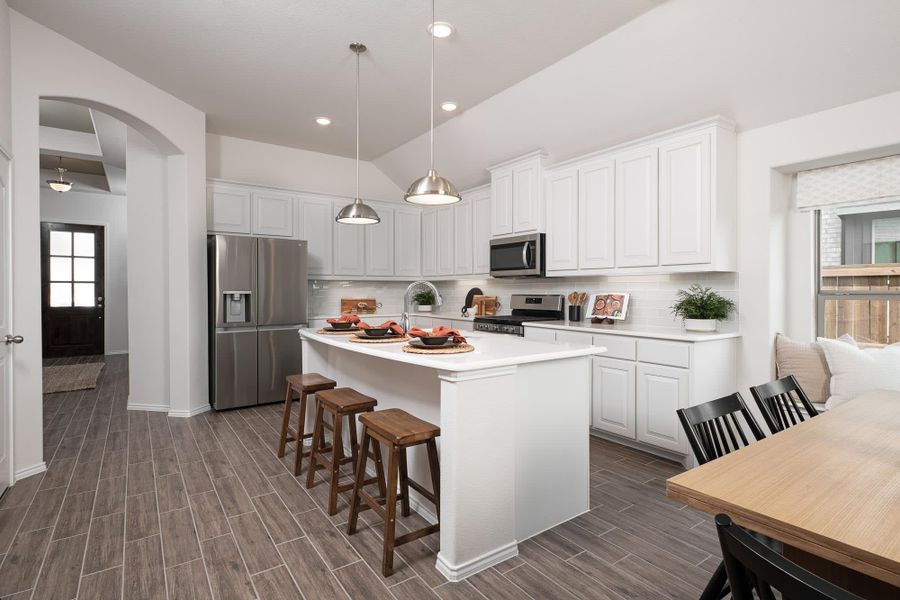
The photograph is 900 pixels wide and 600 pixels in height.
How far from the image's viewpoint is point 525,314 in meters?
5.27

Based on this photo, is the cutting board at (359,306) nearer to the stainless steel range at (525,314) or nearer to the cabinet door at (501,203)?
the stainless steel range at (525,314)

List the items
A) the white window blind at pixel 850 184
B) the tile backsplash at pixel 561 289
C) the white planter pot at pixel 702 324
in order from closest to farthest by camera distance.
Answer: the white window blind at pixel 850 184, the white planter pot at pixel 702 324, the tile backsplash at pixel 561 289

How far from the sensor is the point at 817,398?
3162mm

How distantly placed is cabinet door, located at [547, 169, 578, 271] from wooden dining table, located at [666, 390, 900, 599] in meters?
2.90

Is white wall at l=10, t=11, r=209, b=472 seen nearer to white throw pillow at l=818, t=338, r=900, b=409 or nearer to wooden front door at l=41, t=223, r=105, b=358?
wooden front door at l=41, t=223, r=105, b=358

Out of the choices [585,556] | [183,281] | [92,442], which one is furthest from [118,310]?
[585,556]

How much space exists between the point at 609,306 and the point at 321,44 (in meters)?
3.22

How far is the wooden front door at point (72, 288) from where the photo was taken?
26.3ft

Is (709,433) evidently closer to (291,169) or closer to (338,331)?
(338,331)

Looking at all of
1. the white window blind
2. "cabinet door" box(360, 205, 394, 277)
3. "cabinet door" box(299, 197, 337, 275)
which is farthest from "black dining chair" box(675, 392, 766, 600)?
"cabinet door" box(360, 205, 394, 277)

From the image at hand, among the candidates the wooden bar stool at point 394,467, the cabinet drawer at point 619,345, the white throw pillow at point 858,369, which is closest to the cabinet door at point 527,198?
the cabinet drawer at point 619,345

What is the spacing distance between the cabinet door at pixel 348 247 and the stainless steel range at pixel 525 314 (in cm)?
199

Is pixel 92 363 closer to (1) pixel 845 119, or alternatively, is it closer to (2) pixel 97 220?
(2) pixel 97 220

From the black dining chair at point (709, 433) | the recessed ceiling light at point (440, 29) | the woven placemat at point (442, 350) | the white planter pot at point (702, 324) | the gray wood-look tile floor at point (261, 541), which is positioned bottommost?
the gray wood-look tile floor at point (261, 541)
